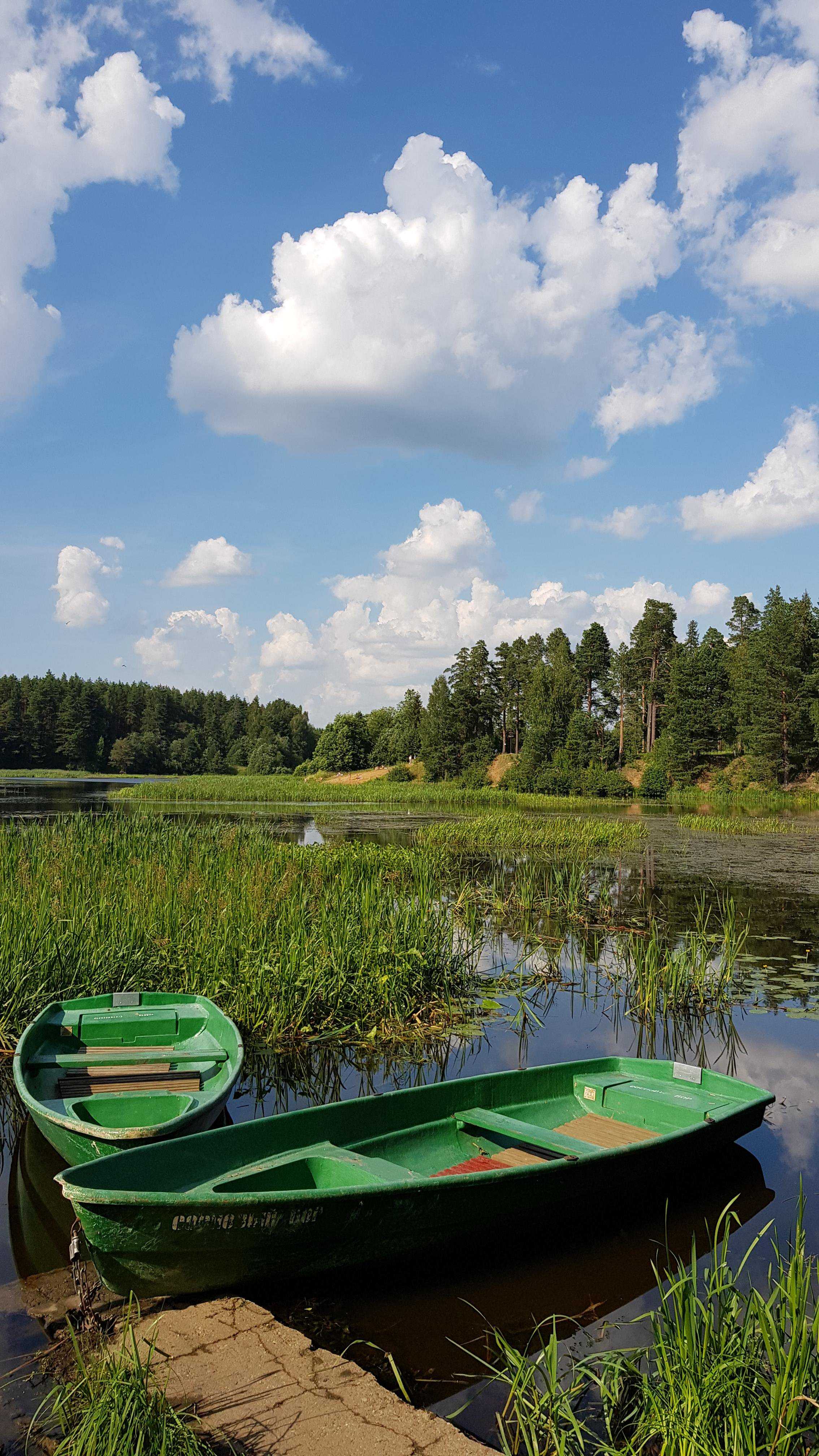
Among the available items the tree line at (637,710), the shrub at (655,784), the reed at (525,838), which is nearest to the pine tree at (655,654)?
the tree line at (637,710)

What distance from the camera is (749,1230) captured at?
491 centimetres

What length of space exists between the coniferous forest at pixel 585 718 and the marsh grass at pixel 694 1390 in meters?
50.3

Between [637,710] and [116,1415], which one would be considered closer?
[116,1415]

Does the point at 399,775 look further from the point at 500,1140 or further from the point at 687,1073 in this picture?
the point at 500,1140

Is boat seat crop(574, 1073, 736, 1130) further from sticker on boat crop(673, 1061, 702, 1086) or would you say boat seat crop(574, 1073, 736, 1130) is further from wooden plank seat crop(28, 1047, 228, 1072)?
wooden plank seat crop(28, 1047, 228, 1072)

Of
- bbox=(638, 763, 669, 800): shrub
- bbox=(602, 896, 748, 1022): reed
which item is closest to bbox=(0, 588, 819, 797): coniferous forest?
bbox=(638, 763, 669, 800): shrub

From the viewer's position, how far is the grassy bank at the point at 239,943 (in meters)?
7.13

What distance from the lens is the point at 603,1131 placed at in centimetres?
548

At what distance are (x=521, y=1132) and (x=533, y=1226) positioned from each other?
48cm

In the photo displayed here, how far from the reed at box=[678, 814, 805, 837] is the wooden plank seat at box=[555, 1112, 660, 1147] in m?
23.6

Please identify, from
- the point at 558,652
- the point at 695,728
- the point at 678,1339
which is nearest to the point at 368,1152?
the point at 678,1339

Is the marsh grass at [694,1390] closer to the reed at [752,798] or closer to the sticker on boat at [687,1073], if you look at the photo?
the sticker on boat at [687,1073]

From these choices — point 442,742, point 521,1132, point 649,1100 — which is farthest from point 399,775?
point 521,1132

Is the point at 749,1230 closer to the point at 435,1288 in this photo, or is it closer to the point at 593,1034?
the point at 435,1288
